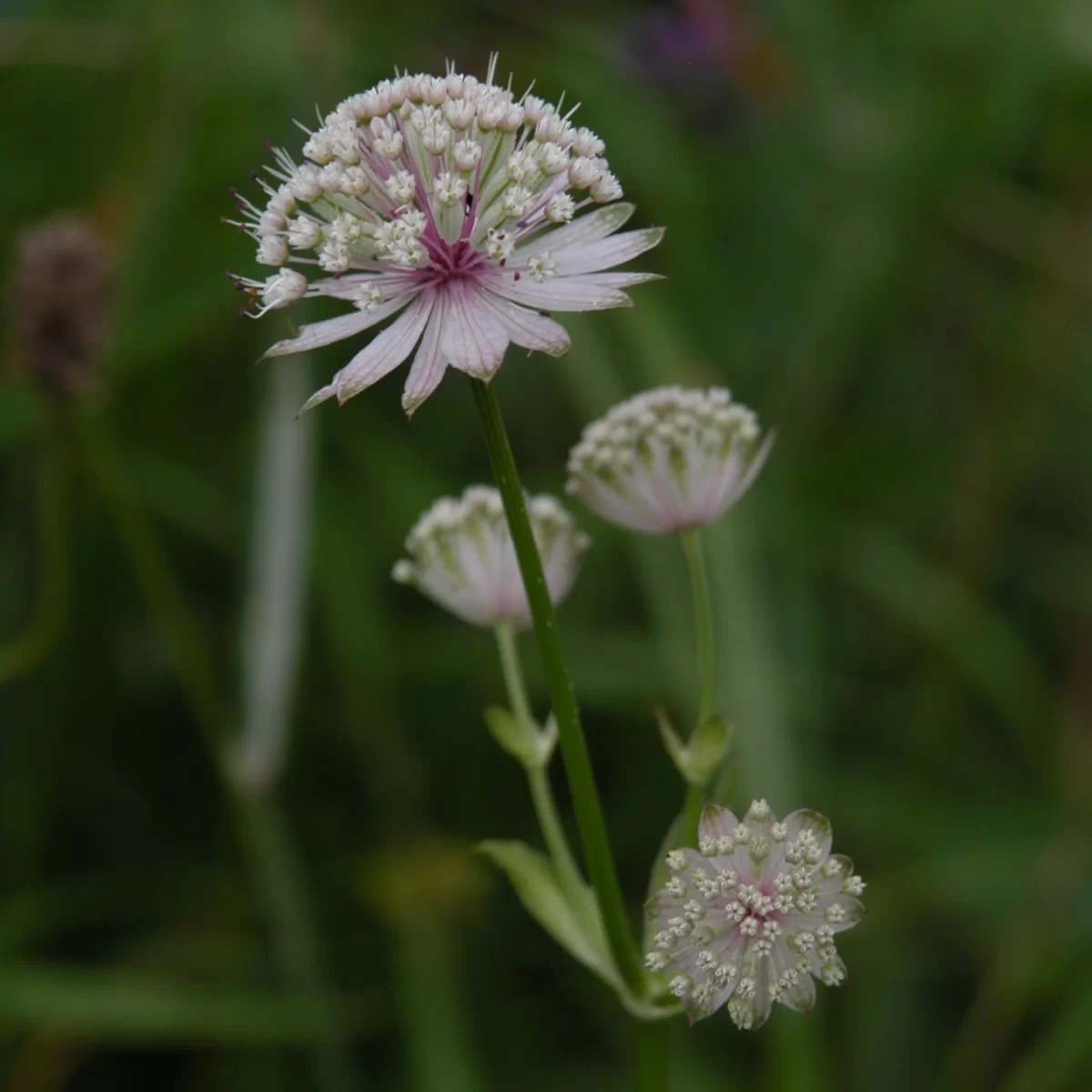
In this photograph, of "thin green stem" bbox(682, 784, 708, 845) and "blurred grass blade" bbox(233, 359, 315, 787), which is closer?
A: "thin green stem" bbox(682, 784, 708, 845)

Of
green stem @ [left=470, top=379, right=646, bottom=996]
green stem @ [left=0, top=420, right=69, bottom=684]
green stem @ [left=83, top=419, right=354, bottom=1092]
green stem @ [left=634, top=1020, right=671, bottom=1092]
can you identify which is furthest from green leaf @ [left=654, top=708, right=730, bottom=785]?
green stem @ [left=83, top=419, right=354, bottom=1092]

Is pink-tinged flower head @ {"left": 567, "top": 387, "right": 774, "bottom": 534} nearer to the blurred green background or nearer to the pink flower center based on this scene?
the pink flower center

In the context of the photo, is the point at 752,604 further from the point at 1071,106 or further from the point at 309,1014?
the point at 1071,106

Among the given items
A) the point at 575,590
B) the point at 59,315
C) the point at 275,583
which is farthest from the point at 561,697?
the point at 575,590

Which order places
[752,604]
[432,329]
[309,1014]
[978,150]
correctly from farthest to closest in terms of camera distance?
1. [978,150]
2. [752,604]
3. [309,1014]
4. [432,329]

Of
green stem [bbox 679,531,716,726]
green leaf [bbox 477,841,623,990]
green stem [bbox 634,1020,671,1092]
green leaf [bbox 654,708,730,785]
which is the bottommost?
green stem [bbox 634,1020,671,1092]

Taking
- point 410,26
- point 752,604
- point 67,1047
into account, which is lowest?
point 67,1047

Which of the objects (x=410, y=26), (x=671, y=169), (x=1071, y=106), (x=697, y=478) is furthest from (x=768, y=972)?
(x=410, y=26)
